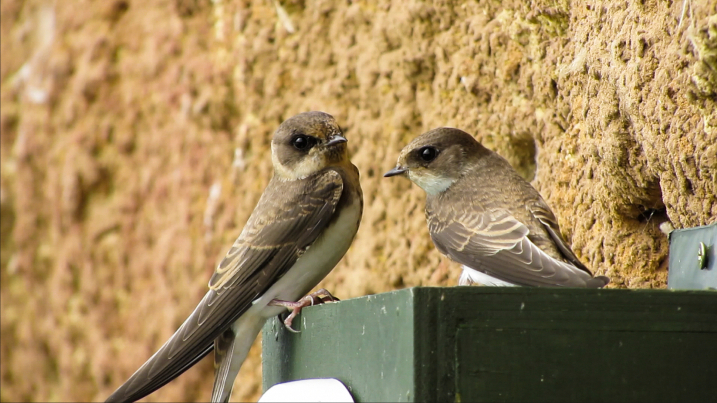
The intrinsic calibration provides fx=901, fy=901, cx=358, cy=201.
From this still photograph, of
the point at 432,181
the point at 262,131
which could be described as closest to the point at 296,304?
the point at 432,181

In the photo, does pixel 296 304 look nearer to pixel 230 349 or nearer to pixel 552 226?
pixel 230 349

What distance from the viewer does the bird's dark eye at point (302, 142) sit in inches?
107

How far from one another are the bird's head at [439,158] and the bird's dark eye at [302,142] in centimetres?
26

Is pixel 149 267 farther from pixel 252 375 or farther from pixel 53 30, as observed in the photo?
pixel 53 30

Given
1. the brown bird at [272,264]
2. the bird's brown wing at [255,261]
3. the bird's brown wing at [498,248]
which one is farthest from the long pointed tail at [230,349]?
the bird's brown wing at [498,248]

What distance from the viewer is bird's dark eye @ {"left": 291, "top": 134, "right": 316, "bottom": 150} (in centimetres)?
271

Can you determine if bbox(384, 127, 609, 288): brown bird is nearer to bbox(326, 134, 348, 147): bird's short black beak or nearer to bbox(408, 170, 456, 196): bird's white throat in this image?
bbox(408, 170, 456, 196): bird's white throat

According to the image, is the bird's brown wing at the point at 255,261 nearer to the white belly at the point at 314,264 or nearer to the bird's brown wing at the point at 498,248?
the white belly at the point at 314,264

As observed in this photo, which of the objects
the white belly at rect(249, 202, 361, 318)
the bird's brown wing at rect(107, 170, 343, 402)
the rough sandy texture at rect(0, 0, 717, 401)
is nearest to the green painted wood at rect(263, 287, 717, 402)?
the rough sandy texture at rect(0, 0, 717, 401)

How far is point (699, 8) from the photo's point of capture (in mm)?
1740

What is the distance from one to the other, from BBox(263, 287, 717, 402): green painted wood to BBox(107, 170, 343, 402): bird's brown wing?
859 mm

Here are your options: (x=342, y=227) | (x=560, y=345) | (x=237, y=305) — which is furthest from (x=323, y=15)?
(x=560, y=345)

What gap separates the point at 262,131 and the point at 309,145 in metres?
0.94

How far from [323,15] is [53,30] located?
160 cm
